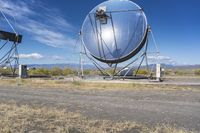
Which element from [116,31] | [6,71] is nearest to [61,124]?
[116,31]

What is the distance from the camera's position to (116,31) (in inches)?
1586

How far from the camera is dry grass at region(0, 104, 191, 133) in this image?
1117 centimetres

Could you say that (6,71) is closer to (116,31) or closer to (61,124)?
(116,31)

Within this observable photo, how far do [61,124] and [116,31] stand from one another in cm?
2891

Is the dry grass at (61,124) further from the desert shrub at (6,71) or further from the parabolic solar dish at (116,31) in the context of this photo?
the desert shrub at (6,71)

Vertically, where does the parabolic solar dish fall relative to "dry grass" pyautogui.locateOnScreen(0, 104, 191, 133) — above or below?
above

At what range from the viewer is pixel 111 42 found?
40812mm

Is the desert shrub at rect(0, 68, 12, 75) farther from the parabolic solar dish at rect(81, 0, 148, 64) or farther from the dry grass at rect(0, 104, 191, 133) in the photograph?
the dry grass at rect(0, 104, 191, 133)

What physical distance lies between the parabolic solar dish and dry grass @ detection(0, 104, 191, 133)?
84.7 feet

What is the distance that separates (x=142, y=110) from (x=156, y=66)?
28677 millimetres

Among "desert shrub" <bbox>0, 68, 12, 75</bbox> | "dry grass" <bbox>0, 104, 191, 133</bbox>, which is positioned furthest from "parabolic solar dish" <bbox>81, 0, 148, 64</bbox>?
"dry grass" <bbox>0, 104, 191, 133</bbox>

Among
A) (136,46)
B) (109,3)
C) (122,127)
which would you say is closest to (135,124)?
(122,127)

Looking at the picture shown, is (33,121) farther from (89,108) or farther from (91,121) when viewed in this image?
(89,108)

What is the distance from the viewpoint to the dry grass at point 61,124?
11.2m
